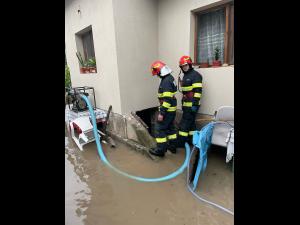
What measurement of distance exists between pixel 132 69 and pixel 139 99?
32.4 inches

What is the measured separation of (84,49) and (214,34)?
177 inches

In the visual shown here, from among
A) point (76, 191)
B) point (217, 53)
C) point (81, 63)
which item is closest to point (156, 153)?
point (76, 191)

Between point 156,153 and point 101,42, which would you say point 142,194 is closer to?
point 156,153

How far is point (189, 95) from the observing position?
3883 mm

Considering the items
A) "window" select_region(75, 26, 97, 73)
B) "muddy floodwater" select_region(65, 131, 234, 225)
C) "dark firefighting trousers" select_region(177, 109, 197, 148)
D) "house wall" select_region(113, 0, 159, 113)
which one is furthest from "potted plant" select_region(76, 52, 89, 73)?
"dark firefighting trousers" select_region(177, 109, 197, 148)

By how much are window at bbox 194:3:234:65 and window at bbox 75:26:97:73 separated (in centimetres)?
344

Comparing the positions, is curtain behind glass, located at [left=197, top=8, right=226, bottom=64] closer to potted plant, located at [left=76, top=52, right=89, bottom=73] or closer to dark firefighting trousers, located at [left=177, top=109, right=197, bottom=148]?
dark firefighting trousers, located at [left=177, top=109, right=197, bottom=148]

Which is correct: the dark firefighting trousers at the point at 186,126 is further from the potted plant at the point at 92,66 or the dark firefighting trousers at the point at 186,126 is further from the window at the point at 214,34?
the potted plant at the point at 92,66

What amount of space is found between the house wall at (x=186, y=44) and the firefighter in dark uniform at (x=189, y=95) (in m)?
0.41

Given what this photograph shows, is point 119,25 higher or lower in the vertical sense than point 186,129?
higher
